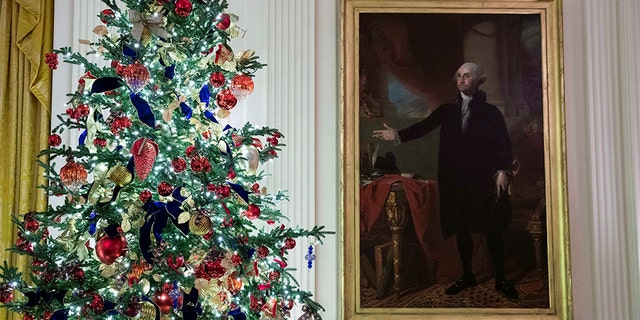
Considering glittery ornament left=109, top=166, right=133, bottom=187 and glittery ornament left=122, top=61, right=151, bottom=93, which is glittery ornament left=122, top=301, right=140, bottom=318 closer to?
glittery ornament left=109, top=166, right=133, bottom=187

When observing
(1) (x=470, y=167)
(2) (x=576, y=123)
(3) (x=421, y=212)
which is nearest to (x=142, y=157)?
(3) (x=421, y=212)

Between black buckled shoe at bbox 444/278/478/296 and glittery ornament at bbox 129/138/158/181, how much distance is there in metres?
2.68

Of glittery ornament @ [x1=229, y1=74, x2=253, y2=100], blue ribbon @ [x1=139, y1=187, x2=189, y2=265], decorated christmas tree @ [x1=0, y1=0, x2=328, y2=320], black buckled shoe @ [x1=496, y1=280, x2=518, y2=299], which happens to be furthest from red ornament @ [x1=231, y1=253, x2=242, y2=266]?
black buckled shoe @ [x1=496, y1=280, x2=518, y2=299]

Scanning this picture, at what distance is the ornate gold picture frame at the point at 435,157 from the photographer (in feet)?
15.7

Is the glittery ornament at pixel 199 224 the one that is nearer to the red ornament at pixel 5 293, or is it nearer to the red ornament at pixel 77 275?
the red ornament at pixel 77 275

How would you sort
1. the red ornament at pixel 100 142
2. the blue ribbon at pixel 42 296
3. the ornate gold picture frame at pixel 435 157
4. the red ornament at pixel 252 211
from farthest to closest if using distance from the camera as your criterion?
the ornate gold picture frame at pixel 435 157
the red ornament at pixel 252 211
the red ornament at pixel 100 142
the blue ribbon at pixel 42 296

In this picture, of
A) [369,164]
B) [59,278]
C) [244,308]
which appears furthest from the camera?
[369,164]

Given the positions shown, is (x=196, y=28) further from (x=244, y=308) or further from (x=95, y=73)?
(x=244, y=308)

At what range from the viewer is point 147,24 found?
303 centimetres

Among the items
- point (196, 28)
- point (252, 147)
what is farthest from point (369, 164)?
point (196, 28)

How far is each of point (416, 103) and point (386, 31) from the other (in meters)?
0.58

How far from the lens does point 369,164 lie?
191 inches

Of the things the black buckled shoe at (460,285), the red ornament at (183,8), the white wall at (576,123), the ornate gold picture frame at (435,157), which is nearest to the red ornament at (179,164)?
the red ornament at (183,8)

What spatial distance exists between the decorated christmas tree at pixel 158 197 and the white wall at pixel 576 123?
1.55 meters
